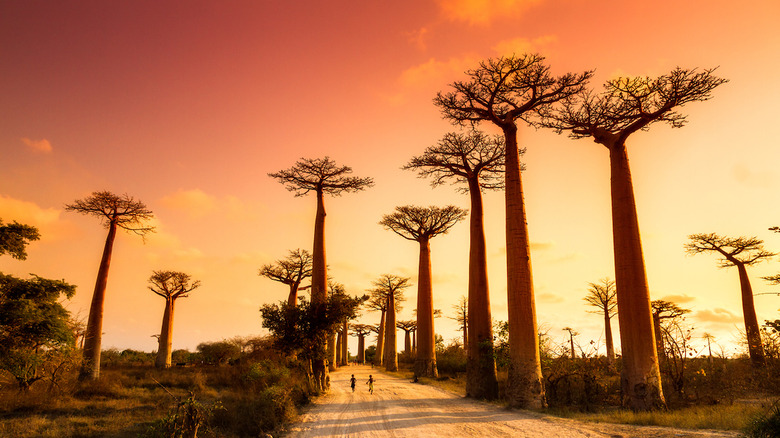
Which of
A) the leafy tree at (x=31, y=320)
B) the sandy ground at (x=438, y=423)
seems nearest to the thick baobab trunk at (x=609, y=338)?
the sandy ground at (x=438, y=423)

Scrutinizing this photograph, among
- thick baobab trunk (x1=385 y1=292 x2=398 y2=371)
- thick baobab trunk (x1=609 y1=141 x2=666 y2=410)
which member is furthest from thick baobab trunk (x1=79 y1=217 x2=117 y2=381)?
thick baobab trunk (x1=609 y1=141 x2=666 y2=410)

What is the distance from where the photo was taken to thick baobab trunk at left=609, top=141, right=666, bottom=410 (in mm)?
11133

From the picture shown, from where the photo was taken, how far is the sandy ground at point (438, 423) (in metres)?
8.24

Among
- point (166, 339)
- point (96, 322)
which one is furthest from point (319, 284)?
point (166, 339)

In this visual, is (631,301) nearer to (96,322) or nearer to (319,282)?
(319,282)

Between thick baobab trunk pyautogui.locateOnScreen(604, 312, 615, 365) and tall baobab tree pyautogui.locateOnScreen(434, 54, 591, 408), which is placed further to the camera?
thick baobab trunk pyautogui.locateOnScreen(604, 312, 615, 365)

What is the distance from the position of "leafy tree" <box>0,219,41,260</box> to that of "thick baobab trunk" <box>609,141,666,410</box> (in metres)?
17.2

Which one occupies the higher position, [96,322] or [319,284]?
[319,284]

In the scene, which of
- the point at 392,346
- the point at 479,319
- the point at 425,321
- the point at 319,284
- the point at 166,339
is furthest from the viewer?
the point at 392,346

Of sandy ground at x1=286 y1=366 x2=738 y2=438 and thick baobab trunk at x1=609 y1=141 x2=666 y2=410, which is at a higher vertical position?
thick baobab trunk at x1=609 y1=141 x2=666 y2=410

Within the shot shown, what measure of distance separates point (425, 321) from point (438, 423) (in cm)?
1730

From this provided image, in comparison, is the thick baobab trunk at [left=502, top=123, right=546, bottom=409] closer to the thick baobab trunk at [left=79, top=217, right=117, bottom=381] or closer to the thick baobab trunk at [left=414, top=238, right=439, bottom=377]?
the thick baobab trunk at [left=414, top=238, right=439, bottom=377]

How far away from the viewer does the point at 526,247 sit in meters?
13.1

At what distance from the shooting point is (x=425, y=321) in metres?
26.7
